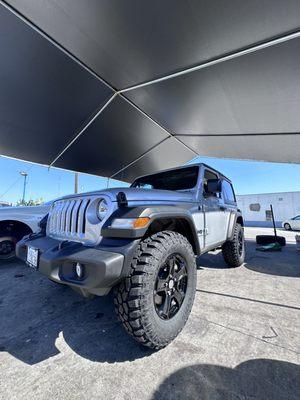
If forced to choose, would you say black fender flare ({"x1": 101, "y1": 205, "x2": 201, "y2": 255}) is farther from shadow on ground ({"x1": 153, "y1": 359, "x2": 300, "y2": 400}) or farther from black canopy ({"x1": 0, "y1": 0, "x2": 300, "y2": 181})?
black canopy ({"x1": 0, "y1": 0, "x2": 300, "y2": 181})

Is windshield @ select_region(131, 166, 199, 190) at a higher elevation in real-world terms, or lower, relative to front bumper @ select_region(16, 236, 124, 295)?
higher

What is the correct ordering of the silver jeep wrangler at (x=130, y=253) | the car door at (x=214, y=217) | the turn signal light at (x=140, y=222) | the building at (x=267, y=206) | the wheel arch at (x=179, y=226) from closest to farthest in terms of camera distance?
the silver jeep wrangler at (x=130, y=253)
the turn signal light at (x=140, y=222)
the wheel arch at (x=179, y=226)
the car door at (x=214, y=217)
the building at (x=267, y=206)

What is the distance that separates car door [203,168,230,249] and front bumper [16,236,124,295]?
6.03ft

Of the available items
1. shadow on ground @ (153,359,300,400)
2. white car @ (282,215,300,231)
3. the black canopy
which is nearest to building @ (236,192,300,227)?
white car @ (282,215,300,231)

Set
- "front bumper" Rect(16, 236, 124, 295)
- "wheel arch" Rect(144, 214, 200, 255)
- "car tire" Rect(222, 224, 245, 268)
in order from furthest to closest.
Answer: "car tire" Rect(222, 224, 245, 268) → "wheel arch" Rect(144, 214, 200, 255) → "front bumper" Rect(16, 236, 124, 295)

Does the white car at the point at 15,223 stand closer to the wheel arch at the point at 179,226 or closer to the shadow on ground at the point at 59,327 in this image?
the shadow on ground at the point at 59,327

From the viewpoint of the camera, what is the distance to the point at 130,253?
1717 mm

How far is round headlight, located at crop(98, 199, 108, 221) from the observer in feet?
6.51

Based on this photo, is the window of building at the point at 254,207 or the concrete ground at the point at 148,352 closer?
the concrete ground at the point at 148,352

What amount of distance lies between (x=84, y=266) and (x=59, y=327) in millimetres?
1130

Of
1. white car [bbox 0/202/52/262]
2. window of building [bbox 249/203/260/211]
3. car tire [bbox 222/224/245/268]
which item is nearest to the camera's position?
car tire [bbox 222/224/245/268]

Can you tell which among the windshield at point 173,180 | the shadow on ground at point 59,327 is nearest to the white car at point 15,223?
the shadow on ground at point 59,327

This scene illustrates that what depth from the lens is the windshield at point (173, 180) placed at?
344 cm

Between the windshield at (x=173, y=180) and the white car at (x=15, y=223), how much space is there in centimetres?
243
